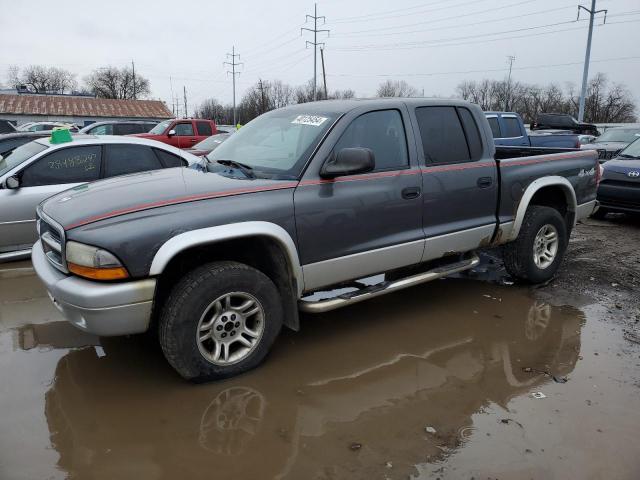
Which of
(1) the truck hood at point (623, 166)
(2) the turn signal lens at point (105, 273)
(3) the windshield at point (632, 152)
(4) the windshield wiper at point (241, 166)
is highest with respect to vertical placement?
(4) the windshield wiper at point (241, 166)

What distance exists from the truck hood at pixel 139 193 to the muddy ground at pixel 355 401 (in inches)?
45.8

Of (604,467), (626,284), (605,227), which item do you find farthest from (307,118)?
(605,227)

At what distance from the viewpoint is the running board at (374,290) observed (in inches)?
146

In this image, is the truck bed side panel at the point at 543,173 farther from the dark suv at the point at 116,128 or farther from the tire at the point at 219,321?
the dark suv at the point at 116,128

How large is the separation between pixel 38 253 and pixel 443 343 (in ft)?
10.6

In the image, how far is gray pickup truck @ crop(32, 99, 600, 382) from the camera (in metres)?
3.07

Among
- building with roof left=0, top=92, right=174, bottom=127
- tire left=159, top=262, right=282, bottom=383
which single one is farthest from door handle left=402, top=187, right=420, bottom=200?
building with roof left=0, top=92, right=174, bottom=127

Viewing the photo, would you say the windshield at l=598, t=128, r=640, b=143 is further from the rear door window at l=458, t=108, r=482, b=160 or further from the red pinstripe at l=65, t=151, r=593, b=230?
the rear door window at l=458, t=108, r=482, b=160

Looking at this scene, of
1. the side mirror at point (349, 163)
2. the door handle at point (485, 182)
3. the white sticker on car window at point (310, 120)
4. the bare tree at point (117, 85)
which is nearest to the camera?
the side mirror at point (349, 163)

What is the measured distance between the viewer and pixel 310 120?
13.4 feet

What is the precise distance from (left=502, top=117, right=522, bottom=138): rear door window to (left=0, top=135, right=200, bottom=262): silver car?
920 centimetres

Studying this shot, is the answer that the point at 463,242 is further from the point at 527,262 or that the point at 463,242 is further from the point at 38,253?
the point at 38,253

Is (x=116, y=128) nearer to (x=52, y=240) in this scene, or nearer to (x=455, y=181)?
(x=52, y=240)

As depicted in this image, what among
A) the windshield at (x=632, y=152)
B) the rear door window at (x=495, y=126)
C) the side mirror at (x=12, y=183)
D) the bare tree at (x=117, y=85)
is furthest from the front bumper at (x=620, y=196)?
the bare tree at (x=117, y=85)
